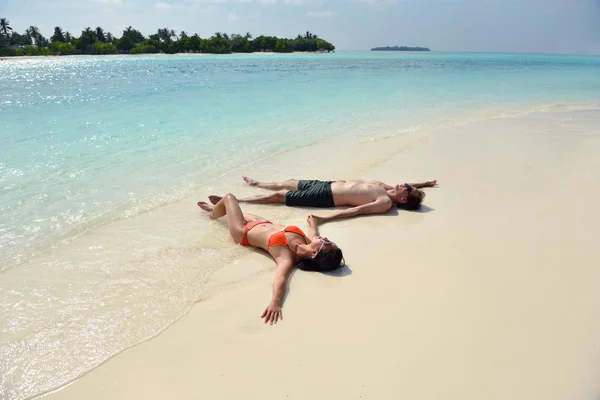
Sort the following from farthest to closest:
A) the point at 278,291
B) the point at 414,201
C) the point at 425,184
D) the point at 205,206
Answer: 1. the point at 425,184
2. the point at 205,206
3. the point at 414,201
4. the point at 278,291

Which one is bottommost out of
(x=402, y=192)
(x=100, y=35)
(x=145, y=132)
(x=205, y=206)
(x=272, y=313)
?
(x=272, y=313)

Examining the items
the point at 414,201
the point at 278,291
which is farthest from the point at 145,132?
the point at 278,291

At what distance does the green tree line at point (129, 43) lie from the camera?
8990cm

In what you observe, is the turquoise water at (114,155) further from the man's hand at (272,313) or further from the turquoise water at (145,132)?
the man's hand at (272,313)

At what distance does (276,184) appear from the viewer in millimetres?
6555

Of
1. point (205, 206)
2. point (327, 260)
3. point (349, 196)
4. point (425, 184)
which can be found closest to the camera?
point (327, 260)

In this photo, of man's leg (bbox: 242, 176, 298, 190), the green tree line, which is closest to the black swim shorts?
man's leg (bbox: 242, 176, 298, 190)

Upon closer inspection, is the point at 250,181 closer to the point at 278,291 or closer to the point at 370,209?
the point at 370,209

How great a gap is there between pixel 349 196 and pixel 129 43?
10564cm

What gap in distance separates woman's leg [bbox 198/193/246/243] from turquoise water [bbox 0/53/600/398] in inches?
38.2

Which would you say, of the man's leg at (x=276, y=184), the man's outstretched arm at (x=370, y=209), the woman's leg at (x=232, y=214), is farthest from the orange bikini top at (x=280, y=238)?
the man's leg at (x=276, y=184)

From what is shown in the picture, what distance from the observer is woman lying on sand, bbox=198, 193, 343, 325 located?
3.71m

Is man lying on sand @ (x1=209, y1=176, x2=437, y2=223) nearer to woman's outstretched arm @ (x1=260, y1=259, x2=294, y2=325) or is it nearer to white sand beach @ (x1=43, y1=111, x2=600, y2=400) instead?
white sand beach @ (x1=43, y1=111, x2=600, y2=400)

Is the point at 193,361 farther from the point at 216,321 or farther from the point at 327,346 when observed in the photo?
the point at 327,346
